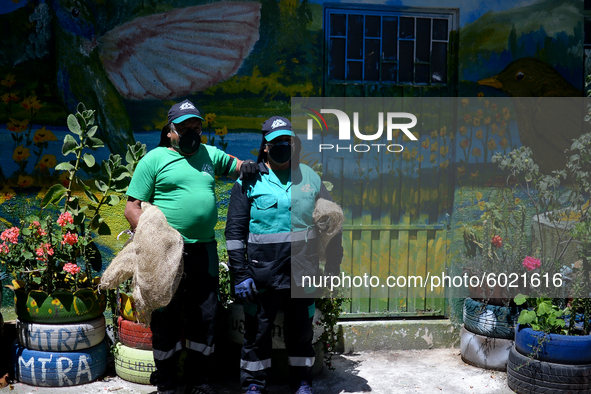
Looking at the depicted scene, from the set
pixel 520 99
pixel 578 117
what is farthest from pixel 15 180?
pixel 578 117

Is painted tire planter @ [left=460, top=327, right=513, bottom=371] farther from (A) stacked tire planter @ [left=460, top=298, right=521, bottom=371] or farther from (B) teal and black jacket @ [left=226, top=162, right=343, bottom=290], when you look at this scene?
(B) teal and black jacket @ [left=226, top=162, right=343, bottom=290]

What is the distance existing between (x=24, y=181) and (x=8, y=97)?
2.68 ft

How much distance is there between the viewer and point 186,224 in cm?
406

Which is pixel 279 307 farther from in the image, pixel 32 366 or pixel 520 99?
pixel 520 99

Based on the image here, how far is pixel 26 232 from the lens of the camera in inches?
183

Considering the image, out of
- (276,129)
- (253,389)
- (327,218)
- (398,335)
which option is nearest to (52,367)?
(253,389)

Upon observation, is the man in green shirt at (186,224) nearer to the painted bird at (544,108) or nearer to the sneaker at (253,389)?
the sneaker at (253,389)

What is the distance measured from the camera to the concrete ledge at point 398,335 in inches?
220

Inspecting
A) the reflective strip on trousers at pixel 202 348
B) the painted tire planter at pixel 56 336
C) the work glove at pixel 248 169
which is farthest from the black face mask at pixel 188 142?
the painted tire planter at pixel 56 336

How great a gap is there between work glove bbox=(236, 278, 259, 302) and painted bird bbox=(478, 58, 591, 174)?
342cm

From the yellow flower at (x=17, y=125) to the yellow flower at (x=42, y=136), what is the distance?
124 mm

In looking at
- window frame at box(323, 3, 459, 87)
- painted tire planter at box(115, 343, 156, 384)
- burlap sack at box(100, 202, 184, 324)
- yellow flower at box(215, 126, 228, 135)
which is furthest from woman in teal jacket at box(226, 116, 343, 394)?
window frame at box(323, 3, 459, 87)

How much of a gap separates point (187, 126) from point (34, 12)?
2320 millimetres

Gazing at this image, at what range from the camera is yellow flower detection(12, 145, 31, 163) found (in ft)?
17.1
